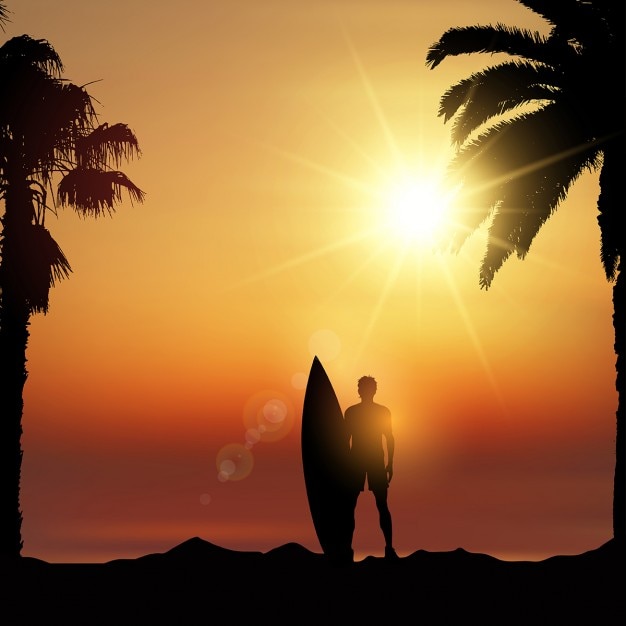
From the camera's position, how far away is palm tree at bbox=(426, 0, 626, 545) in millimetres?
22797

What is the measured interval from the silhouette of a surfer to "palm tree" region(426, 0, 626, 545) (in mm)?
5403

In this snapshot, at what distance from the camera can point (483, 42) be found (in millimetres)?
23953

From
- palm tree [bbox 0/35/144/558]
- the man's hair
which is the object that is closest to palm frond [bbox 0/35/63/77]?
palm tree [bbox 0/35/144/558]

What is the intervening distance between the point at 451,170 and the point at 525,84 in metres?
2.25

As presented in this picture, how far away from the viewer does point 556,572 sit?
18.6 meters

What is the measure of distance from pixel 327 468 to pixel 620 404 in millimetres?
6452

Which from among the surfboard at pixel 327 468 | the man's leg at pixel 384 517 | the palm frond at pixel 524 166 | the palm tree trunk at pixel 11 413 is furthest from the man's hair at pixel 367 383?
the palm tree trunk at pixel 11 413

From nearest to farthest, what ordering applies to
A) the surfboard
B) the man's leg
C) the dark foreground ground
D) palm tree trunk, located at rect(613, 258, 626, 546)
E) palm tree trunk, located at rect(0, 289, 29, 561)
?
the dark foreground ground
the man's leg
the surfboard
palm tree trunk, located at rect(613, 258, 626, 546)
palm tree trunk, located at rect(0, 289, 29, 561)

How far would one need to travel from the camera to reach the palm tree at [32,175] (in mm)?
24484

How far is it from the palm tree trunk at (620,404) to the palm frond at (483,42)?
462 cm

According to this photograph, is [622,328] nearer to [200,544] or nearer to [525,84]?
[525,84]

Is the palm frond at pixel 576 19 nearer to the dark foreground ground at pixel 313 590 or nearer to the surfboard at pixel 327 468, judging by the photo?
the surfboard at pixel 327 468

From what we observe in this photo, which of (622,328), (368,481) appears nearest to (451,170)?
(622,328)

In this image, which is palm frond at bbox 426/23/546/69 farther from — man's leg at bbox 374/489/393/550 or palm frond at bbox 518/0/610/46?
man's leg at bbox 374/489/393/550
